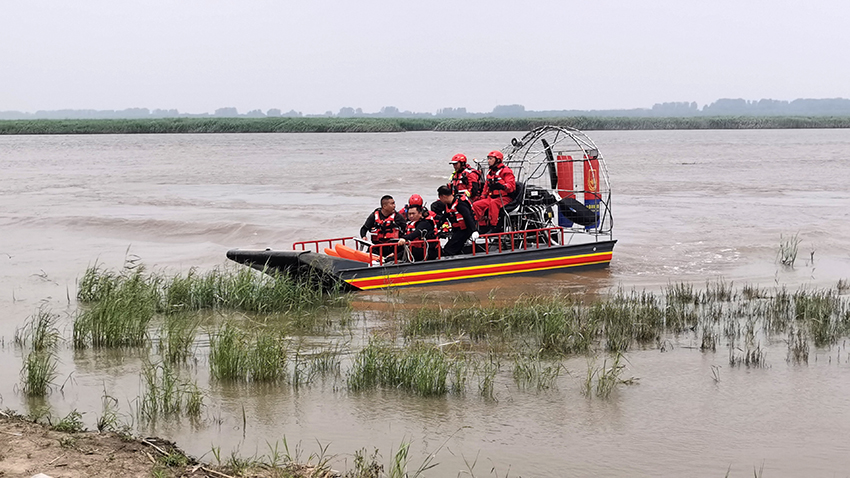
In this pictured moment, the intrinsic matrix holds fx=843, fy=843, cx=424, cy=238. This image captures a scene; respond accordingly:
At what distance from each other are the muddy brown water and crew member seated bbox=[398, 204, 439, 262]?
1.88ft

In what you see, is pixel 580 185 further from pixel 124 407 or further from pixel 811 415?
pixel 124 407

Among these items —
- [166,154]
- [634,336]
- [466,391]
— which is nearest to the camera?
[466,391]

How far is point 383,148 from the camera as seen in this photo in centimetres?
5484

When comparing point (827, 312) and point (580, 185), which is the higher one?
point (580, 185)

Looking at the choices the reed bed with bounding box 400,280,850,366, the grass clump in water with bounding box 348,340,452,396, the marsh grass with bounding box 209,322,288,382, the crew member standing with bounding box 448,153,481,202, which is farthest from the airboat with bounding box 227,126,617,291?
the grass clump in water with bounding box 348,340,452,396

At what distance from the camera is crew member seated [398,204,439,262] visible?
1134 centimetres

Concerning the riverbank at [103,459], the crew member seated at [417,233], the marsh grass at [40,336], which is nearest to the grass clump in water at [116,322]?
the marsh grass at [40,336]

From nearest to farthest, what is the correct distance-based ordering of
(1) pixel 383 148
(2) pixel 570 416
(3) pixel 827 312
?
1. (2) pixel 570 416
2. (3) pixel 827 312
3. (1) pixel 383 148

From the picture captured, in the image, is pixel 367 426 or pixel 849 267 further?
pixel 849 267

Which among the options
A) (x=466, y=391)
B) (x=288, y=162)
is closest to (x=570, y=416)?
(x=466, y=391)

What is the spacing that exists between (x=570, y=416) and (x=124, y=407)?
A: 3407 millimetres

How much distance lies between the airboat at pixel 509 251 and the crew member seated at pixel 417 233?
0.27ft

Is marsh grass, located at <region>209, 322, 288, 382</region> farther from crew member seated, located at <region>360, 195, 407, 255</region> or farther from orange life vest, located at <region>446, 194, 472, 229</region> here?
orange life vest, located at <region>446, 194, 472, 229</region>

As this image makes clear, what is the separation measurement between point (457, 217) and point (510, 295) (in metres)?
1.31
